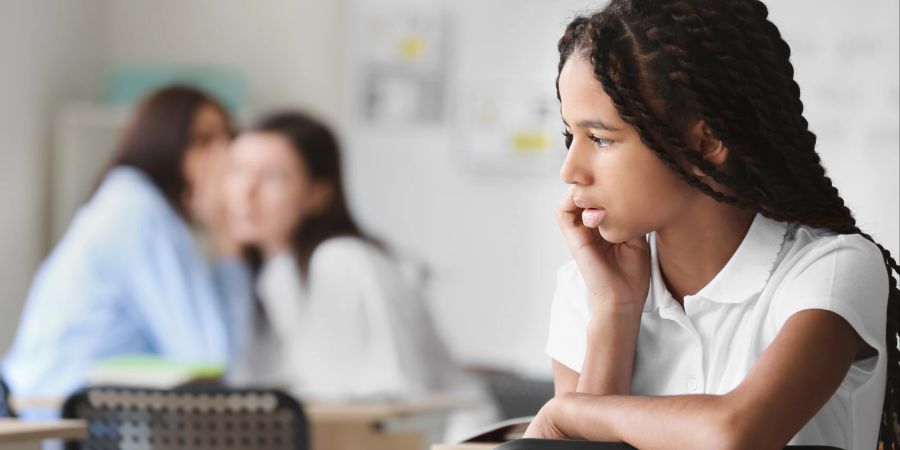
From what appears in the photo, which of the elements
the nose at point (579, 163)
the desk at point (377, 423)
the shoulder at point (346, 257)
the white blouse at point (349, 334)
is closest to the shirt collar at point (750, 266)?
the nose at point (579, 163)

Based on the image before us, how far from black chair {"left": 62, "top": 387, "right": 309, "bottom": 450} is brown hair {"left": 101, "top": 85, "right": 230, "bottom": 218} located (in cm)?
Result: 221

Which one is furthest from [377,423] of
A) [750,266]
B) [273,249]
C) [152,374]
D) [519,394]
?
[750,266]

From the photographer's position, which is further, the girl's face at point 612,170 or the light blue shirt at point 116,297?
the light blue shirt at point 116,297

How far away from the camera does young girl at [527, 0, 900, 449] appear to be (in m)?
1.32

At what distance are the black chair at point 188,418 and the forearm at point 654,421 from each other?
0.99 metres

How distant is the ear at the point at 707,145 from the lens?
4.64 feet

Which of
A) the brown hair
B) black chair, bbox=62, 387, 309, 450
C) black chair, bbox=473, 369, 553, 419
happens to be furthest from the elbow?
the brown hair

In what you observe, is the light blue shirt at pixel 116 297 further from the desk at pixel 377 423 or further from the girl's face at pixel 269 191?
the desk at pixel 377 423

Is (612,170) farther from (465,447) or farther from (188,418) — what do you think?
(188,418)

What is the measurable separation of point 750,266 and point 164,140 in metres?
3.37

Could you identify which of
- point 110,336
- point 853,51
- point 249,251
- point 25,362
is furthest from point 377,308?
point 853,51

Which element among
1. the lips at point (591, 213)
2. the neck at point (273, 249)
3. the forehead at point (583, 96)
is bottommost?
the neck at point (273, 249)

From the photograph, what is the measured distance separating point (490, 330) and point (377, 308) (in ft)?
6.41

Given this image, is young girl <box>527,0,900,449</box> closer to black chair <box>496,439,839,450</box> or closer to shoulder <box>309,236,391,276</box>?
black chair <box>496,439,839,450</box>
